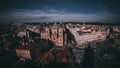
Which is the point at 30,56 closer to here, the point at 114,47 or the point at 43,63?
the point at 43,63

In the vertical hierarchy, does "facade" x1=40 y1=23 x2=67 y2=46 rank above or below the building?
above

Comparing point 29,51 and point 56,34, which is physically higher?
point 56,34

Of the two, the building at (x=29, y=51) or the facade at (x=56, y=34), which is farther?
the facade at (x=56, y=34)

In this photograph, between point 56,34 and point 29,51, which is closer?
point 29,51

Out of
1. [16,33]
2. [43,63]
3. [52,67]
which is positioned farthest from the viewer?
[16,33]

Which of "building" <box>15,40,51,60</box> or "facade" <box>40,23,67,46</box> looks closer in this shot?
"building" <box>15,40,51,60</box>

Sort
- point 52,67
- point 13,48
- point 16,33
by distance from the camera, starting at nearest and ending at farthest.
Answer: point 52,67 < point 13,48 < point 16,33

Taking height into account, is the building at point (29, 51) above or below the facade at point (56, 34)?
below

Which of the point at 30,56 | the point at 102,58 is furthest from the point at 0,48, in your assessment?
the point at 102,58

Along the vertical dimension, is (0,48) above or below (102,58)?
above

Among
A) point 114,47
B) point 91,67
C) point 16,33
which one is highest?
point 16,33

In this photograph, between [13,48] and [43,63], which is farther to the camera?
[13,48]
